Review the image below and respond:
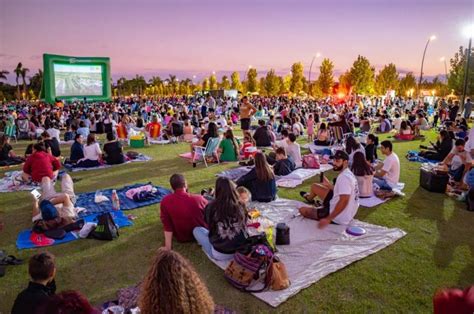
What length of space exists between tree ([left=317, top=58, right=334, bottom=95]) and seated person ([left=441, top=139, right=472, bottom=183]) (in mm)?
48164

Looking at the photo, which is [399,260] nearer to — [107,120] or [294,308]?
[294,308]

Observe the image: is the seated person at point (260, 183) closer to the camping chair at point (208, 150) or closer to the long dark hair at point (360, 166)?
the long dark hair at point (360, 166)

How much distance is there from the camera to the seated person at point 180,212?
5074 mm

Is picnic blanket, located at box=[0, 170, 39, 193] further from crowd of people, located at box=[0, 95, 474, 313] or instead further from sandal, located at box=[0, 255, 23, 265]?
sandal, located at box=[0, 255, 23, 265]

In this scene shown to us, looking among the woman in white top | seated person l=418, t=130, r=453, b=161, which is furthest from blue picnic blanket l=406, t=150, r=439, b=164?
the woman in white top

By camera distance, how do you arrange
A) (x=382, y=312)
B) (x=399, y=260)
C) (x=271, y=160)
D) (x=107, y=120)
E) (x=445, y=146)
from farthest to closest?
(x=107, y=120), (x=445, y=146), (x=271, y=160), (x=399, y=260), (x=382, y=312)

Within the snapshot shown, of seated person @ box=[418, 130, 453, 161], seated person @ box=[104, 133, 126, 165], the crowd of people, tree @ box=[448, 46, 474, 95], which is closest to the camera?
the crowd of people

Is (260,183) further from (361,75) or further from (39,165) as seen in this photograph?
(361,75)

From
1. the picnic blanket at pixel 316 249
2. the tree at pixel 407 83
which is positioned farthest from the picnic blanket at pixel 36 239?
the tree at pixel 407 83

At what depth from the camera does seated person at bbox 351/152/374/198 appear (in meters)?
6.93

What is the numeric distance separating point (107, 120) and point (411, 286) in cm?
1617

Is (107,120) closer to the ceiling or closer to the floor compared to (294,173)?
closer to the ceiling

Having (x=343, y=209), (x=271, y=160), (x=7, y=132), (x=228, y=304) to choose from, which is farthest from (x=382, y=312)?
(x=7, y=132)

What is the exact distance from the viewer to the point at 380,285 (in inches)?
164
